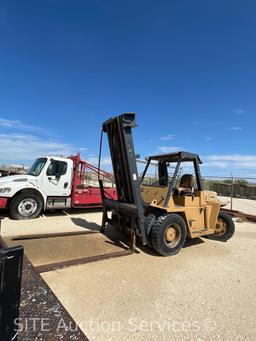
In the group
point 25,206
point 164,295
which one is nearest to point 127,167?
point 164,295

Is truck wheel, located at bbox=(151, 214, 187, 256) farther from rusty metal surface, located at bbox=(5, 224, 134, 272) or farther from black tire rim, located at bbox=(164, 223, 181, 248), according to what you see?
rusty metal surface, located at bbox=(5, 224, 134, 272)

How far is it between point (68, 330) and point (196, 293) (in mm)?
2738

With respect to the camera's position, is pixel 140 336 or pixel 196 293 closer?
pixel 140 336

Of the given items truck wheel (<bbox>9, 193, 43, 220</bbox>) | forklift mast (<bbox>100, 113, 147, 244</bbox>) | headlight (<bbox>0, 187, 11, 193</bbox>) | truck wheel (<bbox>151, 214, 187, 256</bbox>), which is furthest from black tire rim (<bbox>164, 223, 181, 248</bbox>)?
headlight (<bbox>0, 187, 11, 193</bbox>)

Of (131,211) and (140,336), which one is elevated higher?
(131,211)

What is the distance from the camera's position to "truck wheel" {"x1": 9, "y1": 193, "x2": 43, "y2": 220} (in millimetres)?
7492

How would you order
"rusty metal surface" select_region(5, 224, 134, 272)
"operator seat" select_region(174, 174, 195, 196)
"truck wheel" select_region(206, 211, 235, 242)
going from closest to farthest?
"rusty metal surface" select_region(5, 224, 134, 272)
"operator seat" select_region(174, 174, 195, 196)
"truck wheel" select_region(206, 211, 235, 242)

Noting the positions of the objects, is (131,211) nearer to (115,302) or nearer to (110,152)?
(110,152)

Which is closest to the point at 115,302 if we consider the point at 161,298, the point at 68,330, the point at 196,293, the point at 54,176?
the point at 161,298

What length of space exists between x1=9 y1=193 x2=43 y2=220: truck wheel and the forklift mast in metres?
3.68

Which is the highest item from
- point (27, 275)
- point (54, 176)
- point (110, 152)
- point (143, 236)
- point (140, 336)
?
point (110, 152)

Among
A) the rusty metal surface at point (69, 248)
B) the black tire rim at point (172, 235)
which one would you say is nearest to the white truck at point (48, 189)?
the rusty metal surface at point (69, 248)

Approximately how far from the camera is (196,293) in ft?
11.1

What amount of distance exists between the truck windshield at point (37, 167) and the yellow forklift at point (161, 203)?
11.5 ft
